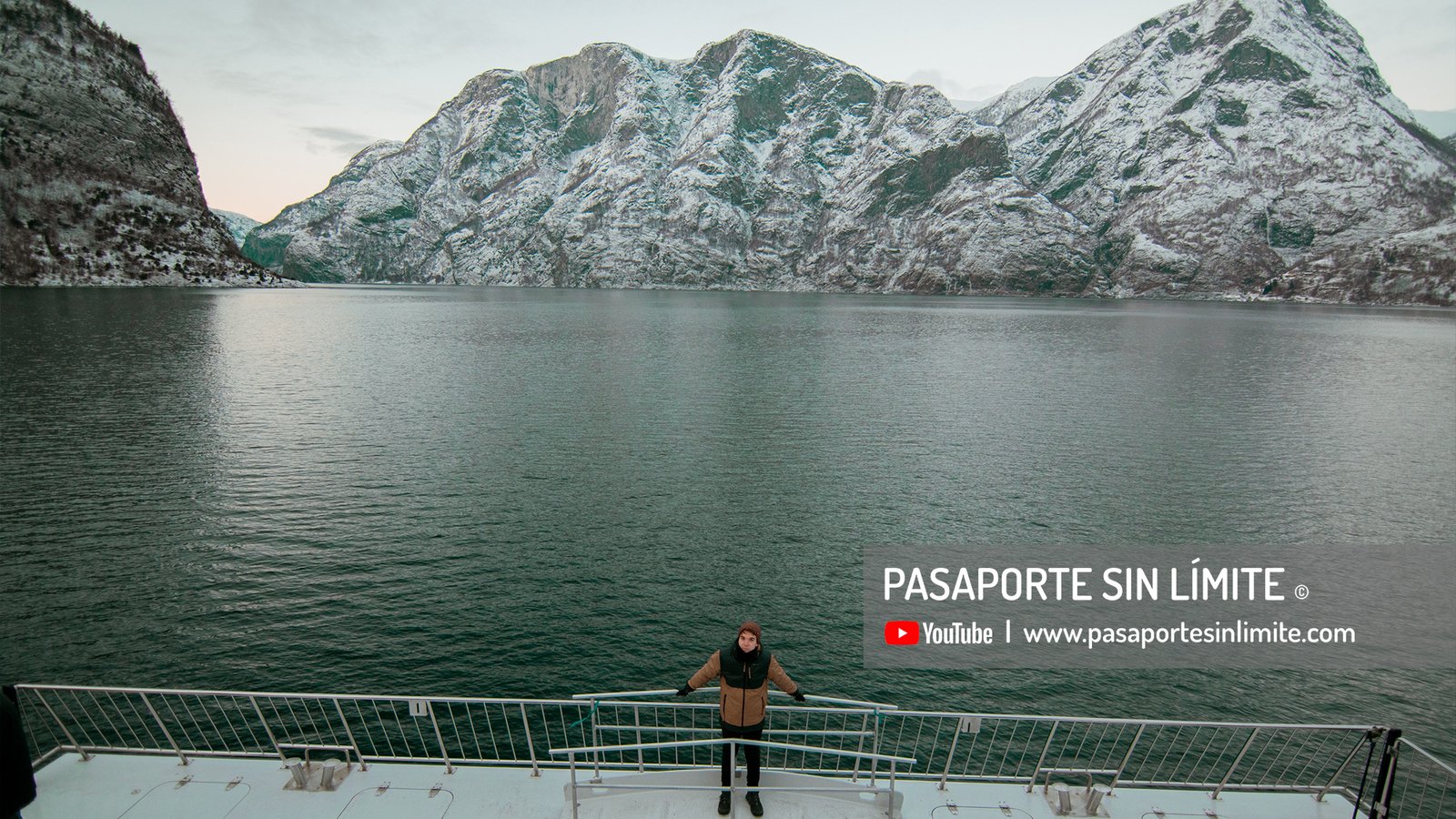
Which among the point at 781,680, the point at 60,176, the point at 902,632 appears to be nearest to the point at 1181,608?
the point at 902,632

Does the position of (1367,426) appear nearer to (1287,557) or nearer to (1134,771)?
(1287,557)

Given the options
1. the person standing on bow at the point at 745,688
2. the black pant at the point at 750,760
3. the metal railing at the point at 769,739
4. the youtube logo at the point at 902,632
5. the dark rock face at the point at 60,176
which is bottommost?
the metal railing at the point at 769,739

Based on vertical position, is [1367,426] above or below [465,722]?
above

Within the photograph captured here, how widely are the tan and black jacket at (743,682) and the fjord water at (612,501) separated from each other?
10.8 m

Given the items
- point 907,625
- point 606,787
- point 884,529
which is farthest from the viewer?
point 884,529

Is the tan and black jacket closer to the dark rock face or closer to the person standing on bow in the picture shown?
the person standing on bow

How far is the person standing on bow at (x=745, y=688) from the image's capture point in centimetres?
1200

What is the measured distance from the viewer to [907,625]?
27.0 m

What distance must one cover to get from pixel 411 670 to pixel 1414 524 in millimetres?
48103

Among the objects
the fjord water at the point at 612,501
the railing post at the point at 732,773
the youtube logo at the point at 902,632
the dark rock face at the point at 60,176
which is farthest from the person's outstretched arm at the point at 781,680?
the dark rock face at the point at 60,176

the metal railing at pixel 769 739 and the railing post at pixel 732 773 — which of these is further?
the metal railing at pixel 769 739

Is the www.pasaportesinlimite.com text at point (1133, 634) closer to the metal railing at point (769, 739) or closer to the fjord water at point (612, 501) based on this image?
the fjord water at point (612, 501)

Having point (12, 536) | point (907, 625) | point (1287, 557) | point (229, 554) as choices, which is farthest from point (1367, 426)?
point (12, 536)

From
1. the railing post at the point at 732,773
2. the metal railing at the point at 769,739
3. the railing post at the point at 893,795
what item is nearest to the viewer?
the railing post at the point at 732,773
